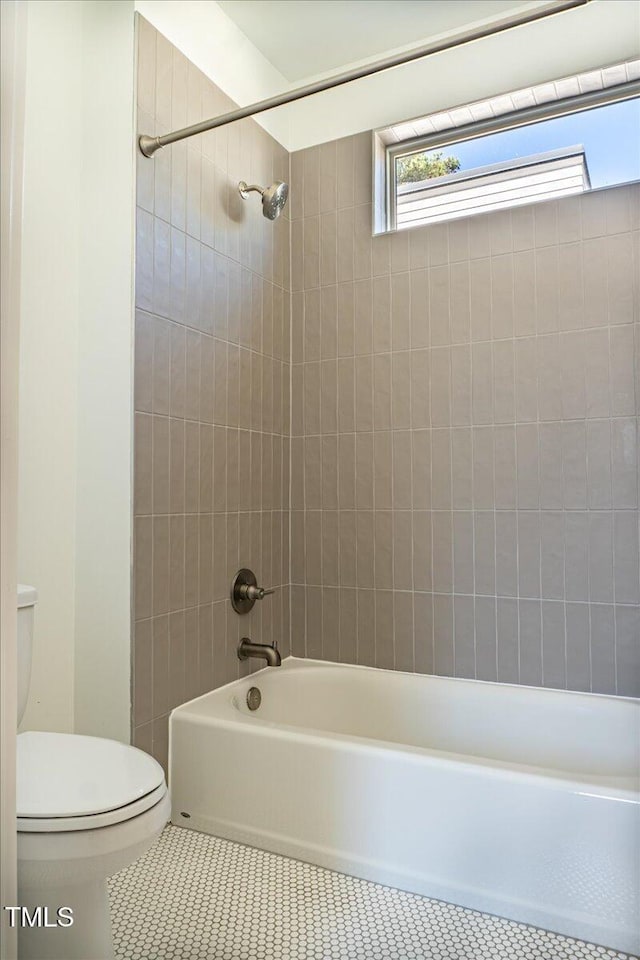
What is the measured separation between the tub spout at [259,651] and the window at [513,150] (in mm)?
1653

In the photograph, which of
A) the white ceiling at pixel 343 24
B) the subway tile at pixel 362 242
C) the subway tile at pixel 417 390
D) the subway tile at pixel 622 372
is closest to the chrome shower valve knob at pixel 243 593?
the subway tile at pixel 417 390

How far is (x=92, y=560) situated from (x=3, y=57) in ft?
4.58

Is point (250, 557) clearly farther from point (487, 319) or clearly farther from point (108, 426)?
point (487, 319)

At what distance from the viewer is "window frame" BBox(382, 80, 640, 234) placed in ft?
7.63

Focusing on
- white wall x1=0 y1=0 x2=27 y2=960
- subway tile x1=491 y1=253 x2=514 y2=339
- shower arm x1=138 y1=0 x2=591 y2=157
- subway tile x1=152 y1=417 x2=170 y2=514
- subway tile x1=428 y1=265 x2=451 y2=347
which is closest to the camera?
white wall x1=0 y1=0 x2=27 y2=960

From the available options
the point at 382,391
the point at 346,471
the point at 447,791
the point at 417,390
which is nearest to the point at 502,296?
the point at 417,390

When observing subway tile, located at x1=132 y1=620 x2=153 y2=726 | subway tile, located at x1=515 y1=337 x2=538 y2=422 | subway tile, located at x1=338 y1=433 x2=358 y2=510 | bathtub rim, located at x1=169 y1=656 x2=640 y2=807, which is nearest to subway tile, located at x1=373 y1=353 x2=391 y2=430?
subway tile, located at x1=338 y1=433 x2=358 y2=510

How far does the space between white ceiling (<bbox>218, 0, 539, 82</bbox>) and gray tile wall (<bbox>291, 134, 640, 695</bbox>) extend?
13.1 inches

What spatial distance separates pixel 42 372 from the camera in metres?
1.97

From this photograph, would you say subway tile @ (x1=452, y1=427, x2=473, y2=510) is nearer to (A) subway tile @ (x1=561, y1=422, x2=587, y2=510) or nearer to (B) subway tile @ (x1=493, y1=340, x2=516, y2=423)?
(B) subway tile @ (x1=493, y1=340, x2=516, y2=423)

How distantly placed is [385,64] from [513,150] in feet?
3.27

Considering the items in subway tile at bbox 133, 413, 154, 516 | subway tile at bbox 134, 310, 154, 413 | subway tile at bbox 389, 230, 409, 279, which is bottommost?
subway tile at bbox 133, 413, 154, 516

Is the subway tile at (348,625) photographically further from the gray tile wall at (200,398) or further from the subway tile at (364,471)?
the subway tile at (364,471)

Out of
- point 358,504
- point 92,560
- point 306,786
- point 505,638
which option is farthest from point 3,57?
point 505,638
